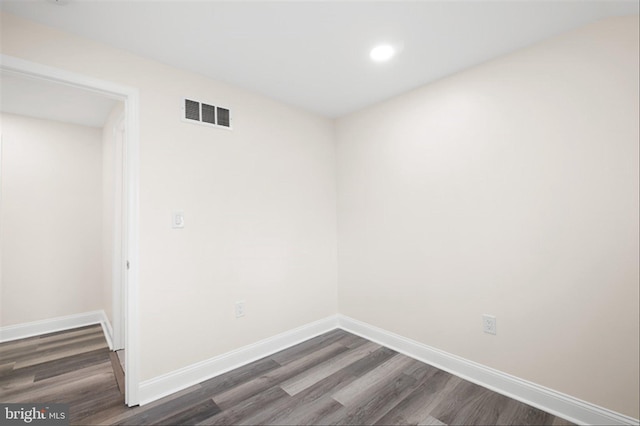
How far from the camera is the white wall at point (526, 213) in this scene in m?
1.62

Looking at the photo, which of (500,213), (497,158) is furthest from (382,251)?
(497,158)

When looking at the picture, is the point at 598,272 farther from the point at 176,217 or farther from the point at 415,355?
the point at 176,217

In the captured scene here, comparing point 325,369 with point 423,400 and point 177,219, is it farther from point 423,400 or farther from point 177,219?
point 177,219

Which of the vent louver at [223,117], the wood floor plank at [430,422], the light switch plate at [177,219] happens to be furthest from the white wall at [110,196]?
the wood floor plank at [430,422]

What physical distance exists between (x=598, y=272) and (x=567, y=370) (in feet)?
2.21

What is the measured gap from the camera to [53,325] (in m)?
3.29

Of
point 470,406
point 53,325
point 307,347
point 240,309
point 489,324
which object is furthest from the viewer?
point 53,325

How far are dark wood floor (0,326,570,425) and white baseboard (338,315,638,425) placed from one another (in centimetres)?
7

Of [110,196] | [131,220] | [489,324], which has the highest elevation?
[110,196]

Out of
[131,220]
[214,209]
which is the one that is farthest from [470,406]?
[131,220]

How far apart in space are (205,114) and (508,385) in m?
3.16

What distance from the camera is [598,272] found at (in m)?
1.68

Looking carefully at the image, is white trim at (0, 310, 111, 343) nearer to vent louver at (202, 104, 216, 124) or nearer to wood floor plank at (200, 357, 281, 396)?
wood floor plank at (200, 357, 281, 396)

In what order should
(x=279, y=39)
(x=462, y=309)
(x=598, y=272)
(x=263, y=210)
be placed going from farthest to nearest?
(x=263, y=210), (x=462, y=309), (x=279, y=39), (x=598, y=272)
